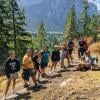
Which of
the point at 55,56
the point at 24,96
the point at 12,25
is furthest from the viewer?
the point at 12,25

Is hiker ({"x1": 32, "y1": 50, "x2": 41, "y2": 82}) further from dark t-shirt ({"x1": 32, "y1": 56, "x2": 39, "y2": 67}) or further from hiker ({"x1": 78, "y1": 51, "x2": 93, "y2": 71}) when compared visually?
hiker ({"x1": 78, "y1": 51, "x2": 93, "y2": 71})

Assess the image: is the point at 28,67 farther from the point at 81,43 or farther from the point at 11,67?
the point at 81,43

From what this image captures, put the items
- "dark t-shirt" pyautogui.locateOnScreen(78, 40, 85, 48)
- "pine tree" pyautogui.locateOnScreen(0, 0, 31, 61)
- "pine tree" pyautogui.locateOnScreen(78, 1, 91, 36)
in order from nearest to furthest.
→ "dark t-shirt" pyautogui.locateOnScreen(78, 40, 85, 48) → "pine tree" pyautogui.locateOnScreen(0, 0, 31, 61) → "pine tree" pyautogui.locateOnScreen(78, 1, 91, 36)

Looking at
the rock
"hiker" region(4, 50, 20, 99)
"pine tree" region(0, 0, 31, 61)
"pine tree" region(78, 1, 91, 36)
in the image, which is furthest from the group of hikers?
"pine tree" region(78, 1, 91, 36)

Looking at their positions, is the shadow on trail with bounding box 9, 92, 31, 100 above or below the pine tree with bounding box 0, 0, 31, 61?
below

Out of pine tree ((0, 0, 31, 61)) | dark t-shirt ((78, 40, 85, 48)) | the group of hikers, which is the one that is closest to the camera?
the group of hikers

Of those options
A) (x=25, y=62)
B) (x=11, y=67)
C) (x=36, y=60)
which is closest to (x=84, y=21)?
(x=36, y=60)

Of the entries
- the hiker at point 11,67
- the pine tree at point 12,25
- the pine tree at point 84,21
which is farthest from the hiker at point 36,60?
the pine tree at point 84,21

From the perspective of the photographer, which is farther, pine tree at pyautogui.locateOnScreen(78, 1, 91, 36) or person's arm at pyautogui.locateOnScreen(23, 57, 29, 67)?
pine tree at pyautogui.locateOnScreen(78, 1, 91, 36)

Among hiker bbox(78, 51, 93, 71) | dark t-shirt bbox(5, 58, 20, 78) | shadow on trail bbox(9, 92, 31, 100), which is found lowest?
shadow on trail bbox(9, 92, 31, 100)

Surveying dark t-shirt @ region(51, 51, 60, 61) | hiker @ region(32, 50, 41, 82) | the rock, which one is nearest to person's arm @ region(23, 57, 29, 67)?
hiker @ region(32, 50, 41, 82)

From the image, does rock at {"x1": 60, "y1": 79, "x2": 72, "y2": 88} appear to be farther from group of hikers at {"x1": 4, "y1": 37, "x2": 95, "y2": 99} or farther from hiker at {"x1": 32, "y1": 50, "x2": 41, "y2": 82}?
hiker at {"x1": 32, "y1": 50, "x2": 41, "y2": 82}

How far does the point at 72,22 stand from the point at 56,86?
8304 centimetres

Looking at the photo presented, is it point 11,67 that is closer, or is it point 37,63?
point 11,67
